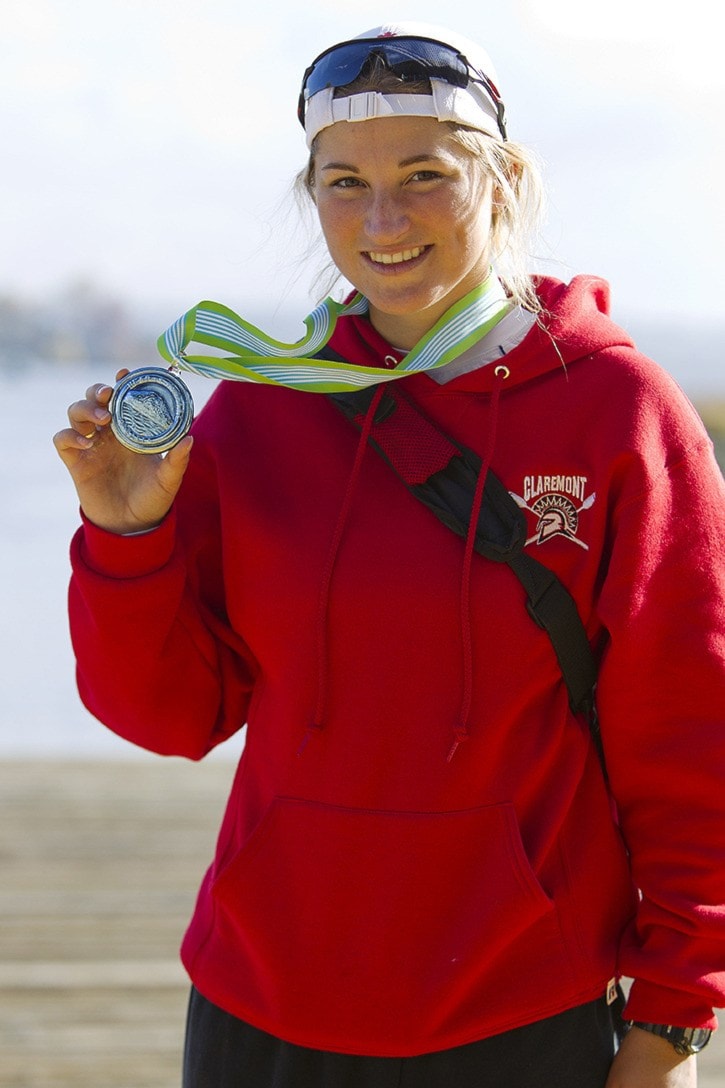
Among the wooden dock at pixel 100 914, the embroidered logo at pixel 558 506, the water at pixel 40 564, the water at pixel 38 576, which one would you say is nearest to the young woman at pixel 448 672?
the embroidered logo at pixel 558 506

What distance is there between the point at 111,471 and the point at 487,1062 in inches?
28.5

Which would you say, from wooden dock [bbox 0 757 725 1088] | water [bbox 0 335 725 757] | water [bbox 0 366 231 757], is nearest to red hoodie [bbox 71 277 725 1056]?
wooden dock [bbox 0 757 725 1088]

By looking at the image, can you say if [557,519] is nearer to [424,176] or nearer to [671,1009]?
[424,176]

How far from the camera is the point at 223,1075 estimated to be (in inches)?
56.2

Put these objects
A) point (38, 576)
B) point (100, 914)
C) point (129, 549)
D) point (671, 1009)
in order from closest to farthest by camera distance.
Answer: point (671, 1009)
point (129, 549)
point (100, 914)
point (38, 576)

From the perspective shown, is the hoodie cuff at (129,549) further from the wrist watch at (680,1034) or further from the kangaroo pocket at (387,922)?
the wrist watch at (680,1034)

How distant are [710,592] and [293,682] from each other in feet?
1.43

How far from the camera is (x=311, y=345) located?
59.2 inches

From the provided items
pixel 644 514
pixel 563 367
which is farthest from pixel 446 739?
pixel 563 367

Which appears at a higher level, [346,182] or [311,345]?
[346,182]

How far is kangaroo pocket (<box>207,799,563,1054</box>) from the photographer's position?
1.33 meters

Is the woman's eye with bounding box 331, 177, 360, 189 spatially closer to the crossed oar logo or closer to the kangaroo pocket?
the crossed oar logo

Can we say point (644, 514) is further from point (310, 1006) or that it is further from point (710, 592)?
point (310, 1006)

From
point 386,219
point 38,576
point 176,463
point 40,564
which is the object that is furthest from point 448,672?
point 40,564
